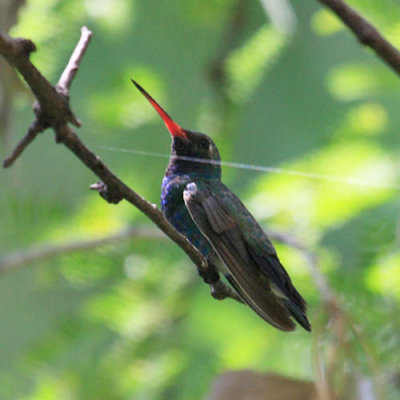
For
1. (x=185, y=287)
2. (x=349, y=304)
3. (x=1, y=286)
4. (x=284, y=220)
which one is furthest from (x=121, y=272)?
(x=1, y=286)

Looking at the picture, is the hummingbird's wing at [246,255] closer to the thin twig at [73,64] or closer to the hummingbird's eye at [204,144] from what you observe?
the hummingbird's eye at [204,144]

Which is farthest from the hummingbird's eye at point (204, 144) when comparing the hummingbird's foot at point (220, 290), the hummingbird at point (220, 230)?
the hummingbird's foot at point (220, 290)

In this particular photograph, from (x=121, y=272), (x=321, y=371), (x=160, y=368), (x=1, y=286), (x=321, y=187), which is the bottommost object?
(x=1, y=286)

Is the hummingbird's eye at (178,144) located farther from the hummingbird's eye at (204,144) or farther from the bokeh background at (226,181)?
the bokeh background at (226,181)

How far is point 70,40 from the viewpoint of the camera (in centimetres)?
120

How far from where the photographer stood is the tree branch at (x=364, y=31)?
1216 mm

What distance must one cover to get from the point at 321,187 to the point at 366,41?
1.96 ft

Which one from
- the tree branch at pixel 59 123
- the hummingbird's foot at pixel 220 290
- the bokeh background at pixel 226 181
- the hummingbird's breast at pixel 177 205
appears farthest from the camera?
the bokeh background at pixel 226 181

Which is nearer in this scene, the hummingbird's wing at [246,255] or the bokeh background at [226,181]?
the hummingbird's wing at [246,255]

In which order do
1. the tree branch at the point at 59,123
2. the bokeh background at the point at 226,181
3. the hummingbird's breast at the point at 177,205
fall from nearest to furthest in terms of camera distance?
the tree branch at the point at 59,123, the hummingbird's breast at the point at 177,205, the bokeh background at the point at 226,181

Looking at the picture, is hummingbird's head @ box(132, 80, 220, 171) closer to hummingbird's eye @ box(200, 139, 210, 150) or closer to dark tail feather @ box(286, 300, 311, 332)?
hummingbird's eye @ box(200, 139, 210, 150)

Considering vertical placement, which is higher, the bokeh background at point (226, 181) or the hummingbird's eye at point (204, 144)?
the hummingbird's eye at point (204, 144)

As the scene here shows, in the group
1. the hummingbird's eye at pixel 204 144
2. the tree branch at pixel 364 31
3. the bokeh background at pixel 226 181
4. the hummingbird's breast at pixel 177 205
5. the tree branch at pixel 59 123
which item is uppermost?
the tree branch at pixel 59 123

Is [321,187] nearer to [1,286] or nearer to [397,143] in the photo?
[397,143]
